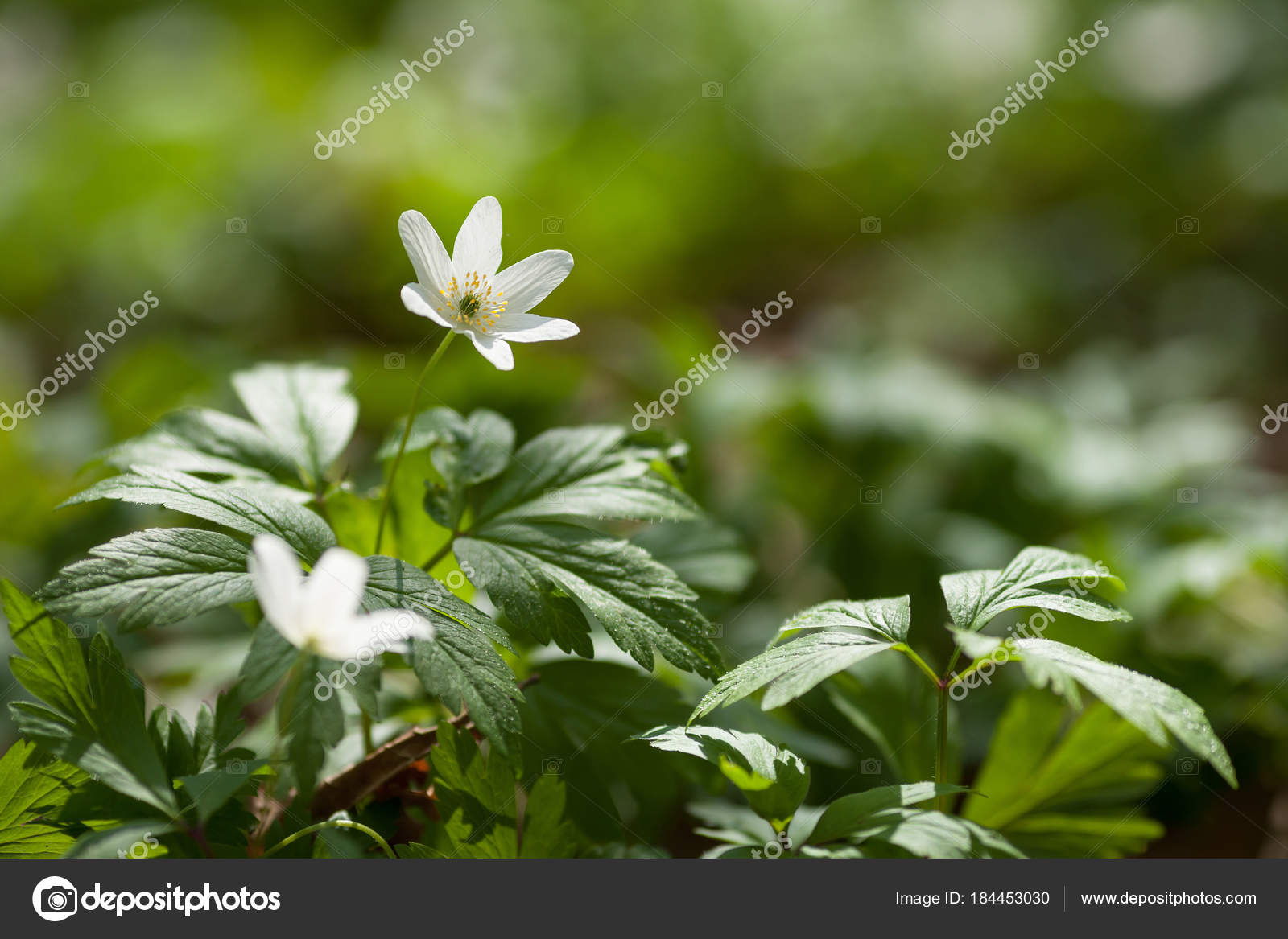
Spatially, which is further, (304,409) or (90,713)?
(304,409)

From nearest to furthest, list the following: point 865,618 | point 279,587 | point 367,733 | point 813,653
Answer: point 279,587 < point 813,653 < point 865,618 < point 367,733

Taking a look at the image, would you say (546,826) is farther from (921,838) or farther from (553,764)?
(921,838)

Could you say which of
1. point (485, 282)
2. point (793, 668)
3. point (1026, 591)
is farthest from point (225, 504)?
point (1026, 591)

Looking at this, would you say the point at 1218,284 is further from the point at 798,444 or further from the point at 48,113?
the point at 48,113

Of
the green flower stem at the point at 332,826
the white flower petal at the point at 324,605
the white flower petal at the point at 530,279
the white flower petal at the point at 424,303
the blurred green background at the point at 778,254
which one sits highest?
the blurred green background at the point at 778,254

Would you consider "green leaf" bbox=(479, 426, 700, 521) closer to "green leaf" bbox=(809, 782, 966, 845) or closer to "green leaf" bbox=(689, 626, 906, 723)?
"green leaf" bbox=(689, 626, 906, 723)

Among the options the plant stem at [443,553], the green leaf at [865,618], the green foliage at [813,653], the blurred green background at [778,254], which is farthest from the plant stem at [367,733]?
the blurred green background at [778,254]

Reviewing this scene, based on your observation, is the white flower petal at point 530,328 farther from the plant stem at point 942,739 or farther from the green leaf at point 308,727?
the plant stem at point 942,739
